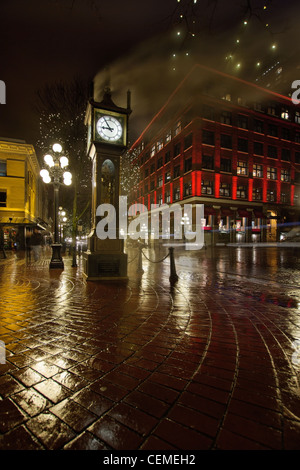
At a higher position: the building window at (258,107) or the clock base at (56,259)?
the building window at (258,107)

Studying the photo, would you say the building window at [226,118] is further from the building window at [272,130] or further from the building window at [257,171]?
the building window at [272,130]

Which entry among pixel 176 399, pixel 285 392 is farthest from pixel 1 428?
pixel 285 392

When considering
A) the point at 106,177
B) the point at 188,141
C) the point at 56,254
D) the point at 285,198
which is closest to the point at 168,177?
the point at 188,141

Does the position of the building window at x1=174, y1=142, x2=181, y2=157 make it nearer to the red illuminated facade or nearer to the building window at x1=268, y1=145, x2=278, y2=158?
the red illuminated facade

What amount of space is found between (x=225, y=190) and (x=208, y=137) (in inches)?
297

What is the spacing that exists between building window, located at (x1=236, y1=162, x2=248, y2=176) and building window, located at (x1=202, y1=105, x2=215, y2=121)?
744 centimetres

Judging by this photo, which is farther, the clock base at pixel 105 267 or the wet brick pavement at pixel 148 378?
the clock base at pixel 105 267

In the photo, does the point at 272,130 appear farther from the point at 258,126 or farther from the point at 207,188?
the point at 207,188

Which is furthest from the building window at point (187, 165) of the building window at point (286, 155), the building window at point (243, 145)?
the building window at point (286, 155)

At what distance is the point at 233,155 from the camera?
30.6 m

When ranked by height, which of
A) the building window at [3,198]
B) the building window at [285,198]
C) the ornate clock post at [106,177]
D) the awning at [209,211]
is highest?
the building window at [285,198]

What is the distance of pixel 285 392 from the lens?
1739 mm

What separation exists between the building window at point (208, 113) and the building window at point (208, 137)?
1.90m

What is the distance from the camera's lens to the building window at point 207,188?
28942mm
